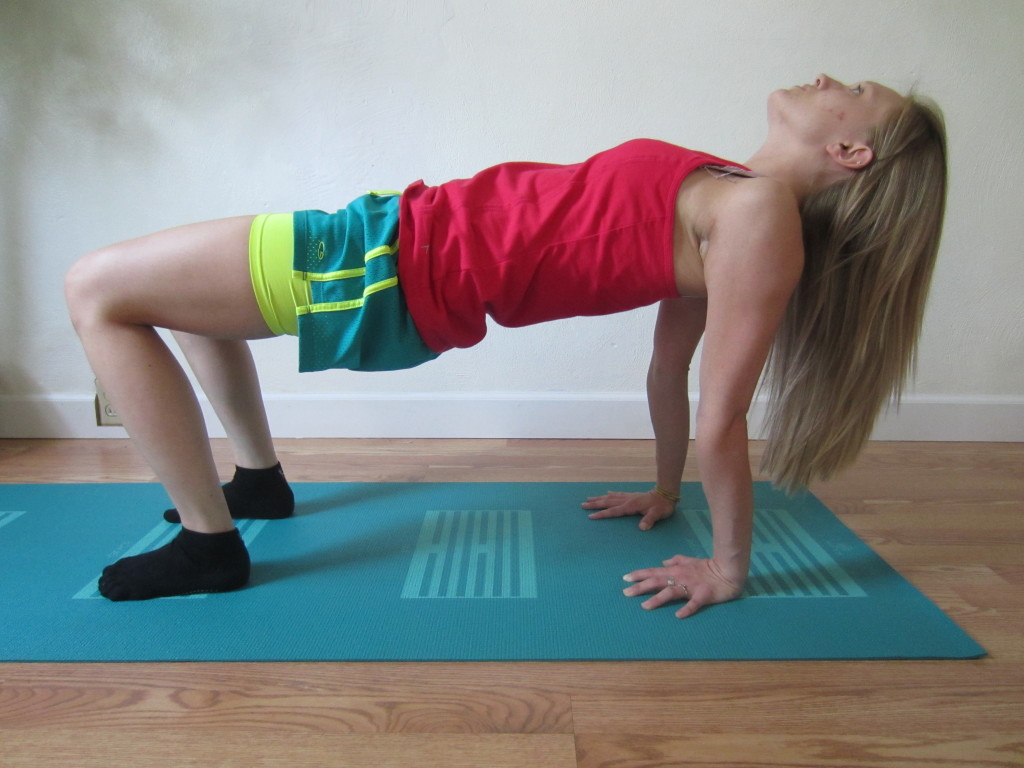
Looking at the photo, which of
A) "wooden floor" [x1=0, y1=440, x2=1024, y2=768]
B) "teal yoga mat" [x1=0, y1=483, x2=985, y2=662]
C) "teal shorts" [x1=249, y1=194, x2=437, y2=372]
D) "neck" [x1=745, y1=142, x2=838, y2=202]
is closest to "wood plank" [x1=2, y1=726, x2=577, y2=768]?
"wooden floor" [x1=0, y1=440, x2=1024, y2=768]

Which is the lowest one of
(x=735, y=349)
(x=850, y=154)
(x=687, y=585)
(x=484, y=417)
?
(x=484, y=417)

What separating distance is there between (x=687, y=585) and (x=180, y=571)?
66 centimetres

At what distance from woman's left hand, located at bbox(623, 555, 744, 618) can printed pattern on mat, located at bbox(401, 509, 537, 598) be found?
5.8 inches

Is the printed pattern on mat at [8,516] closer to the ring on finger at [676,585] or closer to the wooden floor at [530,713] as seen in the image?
the wooden floor at [530,713]

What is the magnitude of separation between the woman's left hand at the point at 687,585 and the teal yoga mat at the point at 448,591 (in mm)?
16

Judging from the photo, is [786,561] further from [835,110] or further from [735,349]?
[835,110]

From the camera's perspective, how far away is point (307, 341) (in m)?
0.81

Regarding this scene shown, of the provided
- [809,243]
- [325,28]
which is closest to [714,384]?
[809,243]

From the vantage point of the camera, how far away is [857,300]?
87 cm

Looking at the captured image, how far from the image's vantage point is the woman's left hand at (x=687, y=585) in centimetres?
86

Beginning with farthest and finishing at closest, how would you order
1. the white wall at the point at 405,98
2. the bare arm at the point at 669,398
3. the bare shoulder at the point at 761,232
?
the white wall at the point at 405,98, the bare arm at the point at 669,398, the bare shoulder at the point at 761,232

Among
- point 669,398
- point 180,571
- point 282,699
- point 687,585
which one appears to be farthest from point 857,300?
point 180,571

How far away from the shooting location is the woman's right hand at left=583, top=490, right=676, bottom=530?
1118 millimetres

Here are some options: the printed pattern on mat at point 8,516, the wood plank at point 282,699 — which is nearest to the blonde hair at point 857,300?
Result: the wood plank at point 282,699
